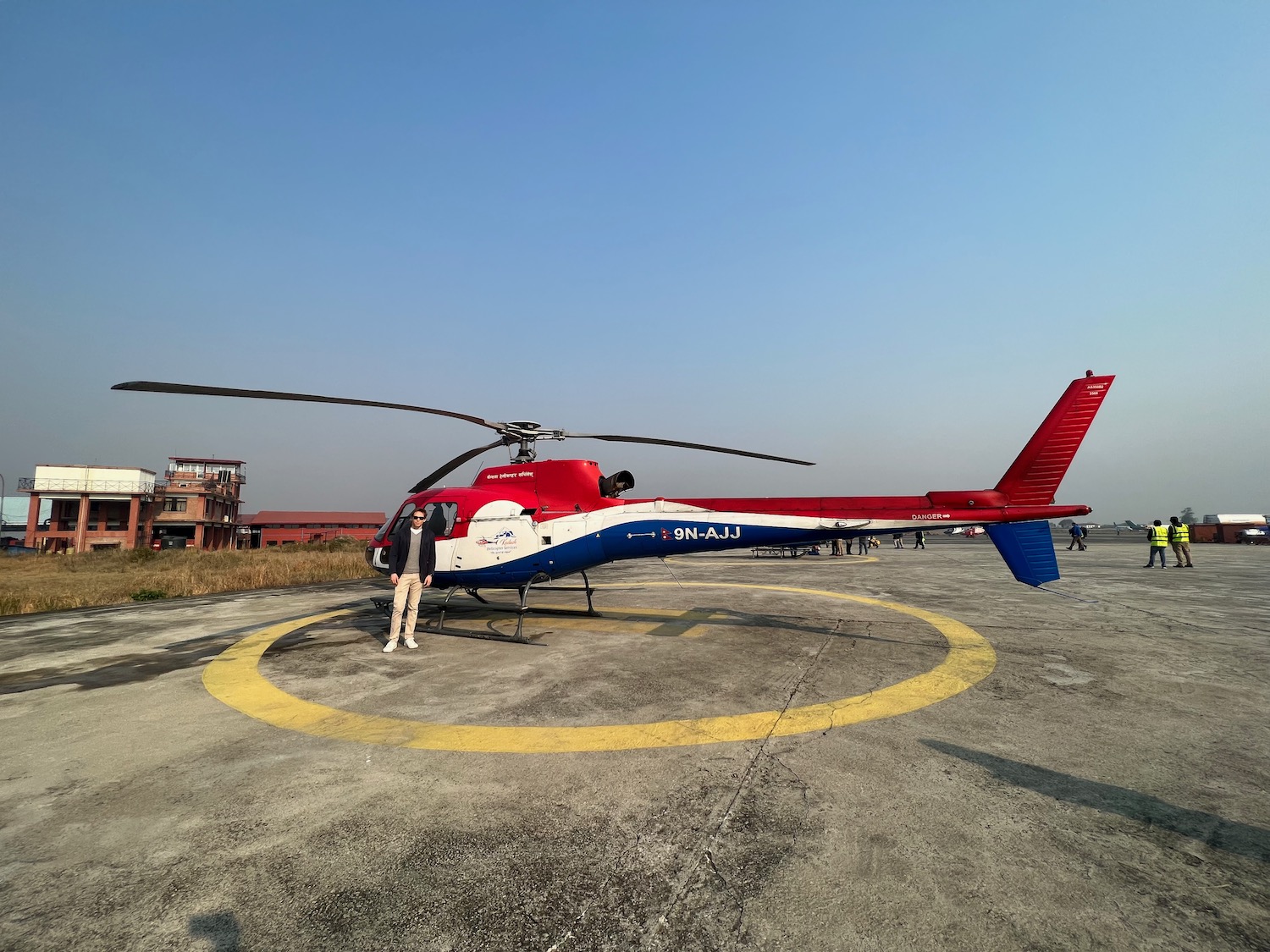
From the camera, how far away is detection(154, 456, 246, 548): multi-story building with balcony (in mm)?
62562

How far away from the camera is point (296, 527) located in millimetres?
76188

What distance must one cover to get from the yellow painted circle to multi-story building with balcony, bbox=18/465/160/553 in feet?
250

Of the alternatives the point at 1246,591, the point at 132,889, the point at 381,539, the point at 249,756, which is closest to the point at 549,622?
the point at 381,539

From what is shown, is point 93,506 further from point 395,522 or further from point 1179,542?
point 1179,542

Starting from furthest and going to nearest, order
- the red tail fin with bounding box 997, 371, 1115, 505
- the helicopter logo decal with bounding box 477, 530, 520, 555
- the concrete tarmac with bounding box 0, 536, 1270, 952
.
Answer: the helicopter logo decal with bounding box 477, 530, 520, 555 → the red tail fin with bounding box 997, 371, 1115, 505 → the concrete tarmac with bounding box 0, 536, 1270, 952

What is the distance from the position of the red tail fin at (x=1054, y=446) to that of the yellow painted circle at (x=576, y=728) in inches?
101

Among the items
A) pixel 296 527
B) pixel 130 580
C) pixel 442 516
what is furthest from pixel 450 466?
pixel 296 527

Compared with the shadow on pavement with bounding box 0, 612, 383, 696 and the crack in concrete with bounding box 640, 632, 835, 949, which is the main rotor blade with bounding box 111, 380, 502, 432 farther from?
the crack in concrete with bounding box 640, 632, 835, 949

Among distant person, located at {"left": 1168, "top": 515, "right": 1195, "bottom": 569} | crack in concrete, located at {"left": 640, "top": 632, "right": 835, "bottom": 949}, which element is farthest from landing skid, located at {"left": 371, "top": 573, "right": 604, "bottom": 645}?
distant person, located at {"left": 1168, "top": 515, "right": 1195, "bottom": 569}

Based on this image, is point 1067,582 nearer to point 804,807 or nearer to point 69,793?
point 804,807

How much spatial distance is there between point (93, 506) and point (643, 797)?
8655 cm

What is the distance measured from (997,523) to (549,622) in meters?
7.12

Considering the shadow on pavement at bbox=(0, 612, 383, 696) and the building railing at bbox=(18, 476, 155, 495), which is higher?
→ the building railing at bbox=(18, 476, 155, 495)

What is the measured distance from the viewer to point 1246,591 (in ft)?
40.0
